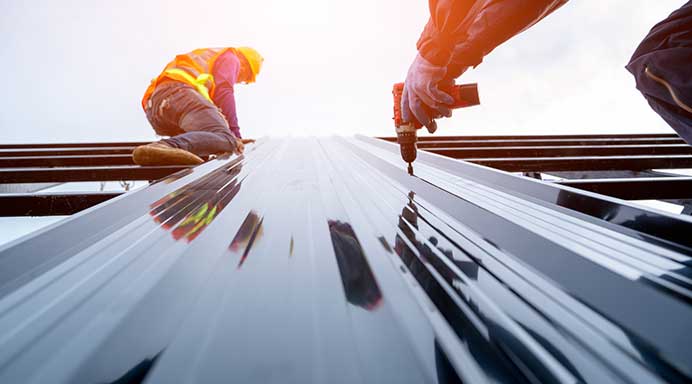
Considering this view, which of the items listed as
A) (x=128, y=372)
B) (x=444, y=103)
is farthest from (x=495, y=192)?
(x=128, y=372)

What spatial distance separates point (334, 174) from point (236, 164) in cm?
68

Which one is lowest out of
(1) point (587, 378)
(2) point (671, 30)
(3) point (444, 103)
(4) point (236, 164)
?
(1) point (587, 378)

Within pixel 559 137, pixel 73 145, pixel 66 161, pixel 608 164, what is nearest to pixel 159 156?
pixel 66 161

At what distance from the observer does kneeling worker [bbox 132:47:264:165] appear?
1.80 m

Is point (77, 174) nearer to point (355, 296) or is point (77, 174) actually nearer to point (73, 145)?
point (73, 145)

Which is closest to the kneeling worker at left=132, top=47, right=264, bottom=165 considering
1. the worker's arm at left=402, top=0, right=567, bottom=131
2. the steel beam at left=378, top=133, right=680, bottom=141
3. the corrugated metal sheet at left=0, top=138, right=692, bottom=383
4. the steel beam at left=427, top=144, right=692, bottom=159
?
the corrugated metal sheet at left=0, top=138, right=692, bottom=383

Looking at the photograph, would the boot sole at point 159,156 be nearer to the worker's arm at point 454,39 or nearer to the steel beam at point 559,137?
the worker's arm at point 454,39

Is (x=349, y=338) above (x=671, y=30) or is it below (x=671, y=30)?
below

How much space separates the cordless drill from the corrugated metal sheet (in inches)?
21.2

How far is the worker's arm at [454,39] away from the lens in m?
0.97

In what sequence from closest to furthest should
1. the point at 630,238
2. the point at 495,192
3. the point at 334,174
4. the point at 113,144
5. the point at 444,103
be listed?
the point at 630,238 < the point at 495,192 < the point at 444,103 < the point at 334,174 < the point at 113,144

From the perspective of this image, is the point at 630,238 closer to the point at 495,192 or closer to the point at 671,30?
the point at 495,192

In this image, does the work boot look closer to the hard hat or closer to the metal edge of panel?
the metal edge of panel

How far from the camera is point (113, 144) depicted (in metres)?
2.69
